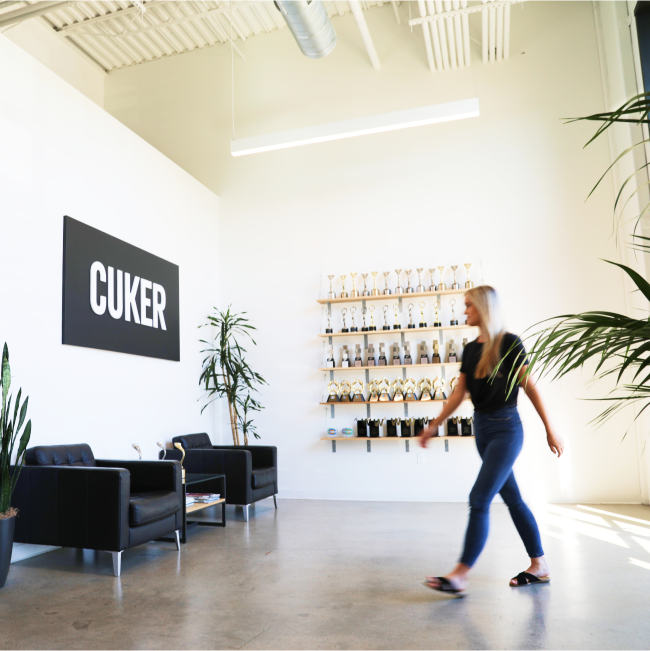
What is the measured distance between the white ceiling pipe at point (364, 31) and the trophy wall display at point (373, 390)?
362cm

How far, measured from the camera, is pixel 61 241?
4.41 metres

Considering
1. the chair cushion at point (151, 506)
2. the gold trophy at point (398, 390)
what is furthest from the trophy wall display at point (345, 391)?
the chair cushion at point (151, 506)

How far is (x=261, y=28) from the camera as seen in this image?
7094 mm

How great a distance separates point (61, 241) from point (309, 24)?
282cm

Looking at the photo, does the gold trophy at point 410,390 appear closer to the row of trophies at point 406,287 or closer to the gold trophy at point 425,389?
the gold trophy at point 425,389

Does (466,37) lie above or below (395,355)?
above

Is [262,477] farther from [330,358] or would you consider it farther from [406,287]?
[406,287]

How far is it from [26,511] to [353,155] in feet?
16.1

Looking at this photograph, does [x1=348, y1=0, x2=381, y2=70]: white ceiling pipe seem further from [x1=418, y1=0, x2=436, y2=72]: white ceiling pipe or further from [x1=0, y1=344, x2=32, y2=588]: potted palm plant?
[x1=0, y1=344, x2=32, y2=588]: potted palm plant

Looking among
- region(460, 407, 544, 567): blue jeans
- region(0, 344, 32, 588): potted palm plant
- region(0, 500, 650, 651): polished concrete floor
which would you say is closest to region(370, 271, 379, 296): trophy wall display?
region(0, 500, 650, 651): polished concrete floor

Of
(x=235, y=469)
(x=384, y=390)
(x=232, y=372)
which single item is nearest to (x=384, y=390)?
(x=384, y=390)

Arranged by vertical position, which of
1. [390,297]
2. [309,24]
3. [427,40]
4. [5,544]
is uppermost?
[427,40]

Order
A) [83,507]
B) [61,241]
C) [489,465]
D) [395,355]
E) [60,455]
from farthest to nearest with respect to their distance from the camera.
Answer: [395,355] < [61,241] < [60,455] < [83,507] < [489,465]

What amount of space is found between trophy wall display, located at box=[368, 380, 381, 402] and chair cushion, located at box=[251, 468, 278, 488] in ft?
4.32
